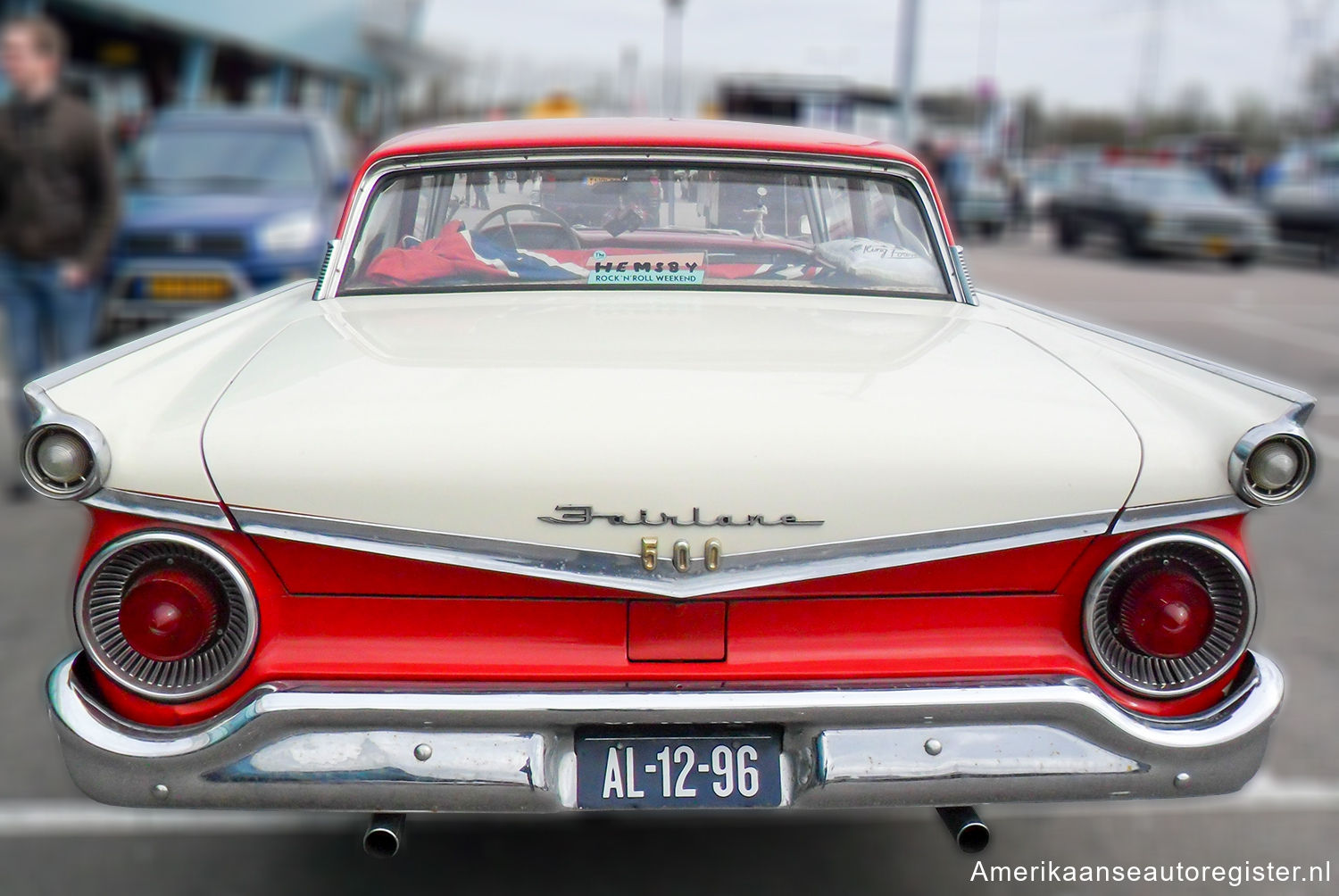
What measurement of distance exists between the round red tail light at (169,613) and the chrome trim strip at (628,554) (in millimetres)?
156

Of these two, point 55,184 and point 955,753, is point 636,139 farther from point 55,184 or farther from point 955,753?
point 55,184

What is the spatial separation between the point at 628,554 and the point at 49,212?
5.22 m

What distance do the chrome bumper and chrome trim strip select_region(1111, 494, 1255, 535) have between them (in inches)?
10.9

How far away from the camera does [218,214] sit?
9.77 metres

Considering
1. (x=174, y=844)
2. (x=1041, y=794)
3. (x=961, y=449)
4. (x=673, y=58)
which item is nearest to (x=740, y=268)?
(x=961, y=449)

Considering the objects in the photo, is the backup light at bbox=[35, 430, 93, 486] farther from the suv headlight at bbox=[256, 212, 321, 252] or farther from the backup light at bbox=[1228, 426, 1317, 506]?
the suv headlight at bbox=[256, 212, 321, 252]

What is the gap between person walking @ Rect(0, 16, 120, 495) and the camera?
6.38 metres

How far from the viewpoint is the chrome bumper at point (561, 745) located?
2.20 m

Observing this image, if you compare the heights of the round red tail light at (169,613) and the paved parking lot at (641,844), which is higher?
the round red tail light at (169,613)

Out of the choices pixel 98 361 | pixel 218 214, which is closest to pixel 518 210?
pixel 98 361

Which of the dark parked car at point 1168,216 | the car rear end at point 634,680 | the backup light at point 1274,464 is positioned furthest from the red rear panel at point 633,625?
the dark parked car at point 1168,216

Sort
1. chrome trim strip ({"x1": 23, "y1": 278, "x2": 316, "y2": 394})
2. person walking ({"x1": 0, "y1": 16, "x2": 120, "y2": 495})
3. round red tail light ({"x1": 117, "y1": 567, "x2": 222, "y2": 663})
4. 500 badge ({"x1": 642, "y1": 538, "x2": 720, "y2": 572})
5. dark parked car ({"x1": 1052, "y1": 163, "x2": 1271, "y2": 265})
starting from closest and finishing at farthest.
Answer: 500 badge ({"x1": 642, "y1": 538, "x2": 720, "y2": 572}), round red tail light ({"x1": 117, "y1": 567, "x2": 222, "y2": 663}), chrome trim strip ({"x1": 23, "y1": 278, "x2": 316, "y2": 394}), person walking ({"x1": 0, "y1": 16, "x2": 120, "y2": 495}), dark parked car ({"x1": 1052, "y1": 163, "x2": 1271, "y2": 265})

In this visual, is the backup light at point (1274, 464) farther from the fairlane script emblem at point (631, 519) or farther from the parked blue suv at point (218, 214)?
the parked blue suv at point (218, 214)

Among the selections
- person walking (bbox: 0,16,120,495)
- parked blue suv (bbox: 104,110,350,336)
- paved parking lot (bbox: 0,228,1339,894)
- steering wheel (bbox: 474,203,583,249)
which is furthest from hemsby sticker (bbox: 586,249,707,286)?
parked blue suv (bbox: 104,110,350,336)
